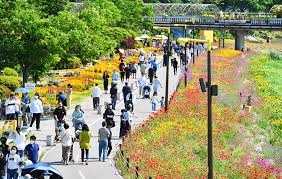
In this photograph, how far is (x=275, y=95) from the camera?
52562mm

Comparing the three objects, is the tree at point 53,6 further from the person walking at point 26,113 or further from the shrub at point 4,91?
the person walking at point 26,113

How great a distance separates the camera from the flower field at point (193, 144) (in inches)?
1066

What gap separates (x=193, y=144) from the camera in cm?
3184

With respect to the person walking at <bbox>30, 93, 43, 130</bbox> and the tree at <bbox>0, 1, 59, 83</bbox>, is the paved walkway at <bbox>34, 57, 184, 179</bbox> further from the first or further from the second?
the tree at <bbox>0, 1, 59, 83</bbox>

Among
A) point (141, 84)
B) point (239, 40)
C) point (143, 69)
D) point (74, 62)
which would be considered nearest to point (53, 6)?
point (74, 62)

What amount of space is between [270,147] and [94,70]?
26683mm

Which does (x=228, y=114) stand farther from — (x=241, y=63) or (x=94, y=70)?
(x=241, y=63)

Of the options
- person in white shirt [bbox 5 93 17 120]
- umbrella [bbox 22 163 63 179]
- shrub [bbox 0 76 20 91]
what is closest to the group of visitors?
umbrella [bbox 22 163 63 179]

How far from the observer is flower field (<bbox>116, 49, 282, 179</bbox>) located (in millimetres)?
27078

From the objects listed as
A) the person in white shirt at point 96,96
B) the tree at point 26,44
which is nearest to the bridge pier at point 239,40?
the tree at point 26,44

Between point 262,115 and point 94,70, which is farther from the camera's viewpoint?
point 94,70

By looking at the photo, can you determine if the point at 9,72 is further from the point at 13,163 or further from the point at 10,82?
the point at 13,163

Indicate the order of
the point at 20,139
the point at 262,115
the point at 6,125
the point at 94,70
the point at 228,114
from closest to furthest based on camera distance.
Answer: the point at 20,139 → the point at 6,125 → the point at 228,114 → the point at 262,115 → the point at 94,70

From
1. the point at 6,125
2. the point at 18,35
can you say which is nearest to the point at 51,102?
the point at 18,35
